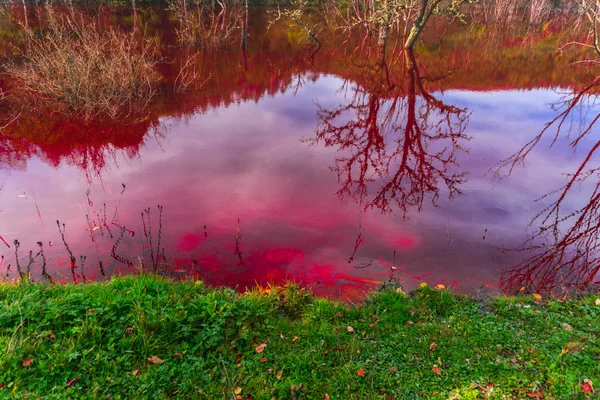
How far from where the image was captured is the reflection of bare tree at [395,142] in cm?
872

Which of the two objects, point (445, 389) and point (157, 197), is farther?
point (157, 197)

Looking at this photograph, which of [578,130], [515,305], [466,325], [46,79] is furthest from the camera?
[578,130]

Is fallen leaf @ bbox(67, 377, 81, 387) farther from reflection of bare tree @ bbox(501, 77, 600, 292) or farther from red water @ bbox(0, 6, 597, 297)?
reflection of bare tree @ bbox(501, 77, 600, 292)

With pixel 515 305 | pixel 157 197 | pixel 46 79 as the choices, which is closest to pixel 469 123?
pixel 515 305

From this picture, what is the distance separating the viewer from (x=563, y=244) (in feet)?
22.4

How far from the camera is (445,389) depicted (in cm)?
373

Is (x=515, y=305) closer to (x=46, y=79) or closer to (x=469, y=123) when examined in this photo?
(x=469, y=123)

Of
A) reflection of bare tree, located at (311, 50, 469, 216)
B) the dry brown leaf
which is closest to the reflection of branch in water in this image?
reflection of bare tree, located at (311, 50, 469, 216)

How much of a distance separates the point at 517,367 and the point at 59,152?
36.2 feet

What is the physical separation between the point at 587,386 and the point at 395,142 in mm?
8231

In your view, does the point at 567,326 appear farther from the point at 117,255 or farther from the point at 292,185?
the point at 117,255

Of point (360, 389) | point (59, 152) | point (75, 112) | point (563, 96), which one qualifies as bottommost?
point (360, 389)

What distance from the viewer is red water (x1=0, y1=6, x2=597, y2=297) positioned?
6.35 m

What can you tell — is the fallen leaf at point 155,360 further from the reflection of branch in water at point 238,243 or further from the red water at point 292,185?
the reflection of branch in water at point 238,243
